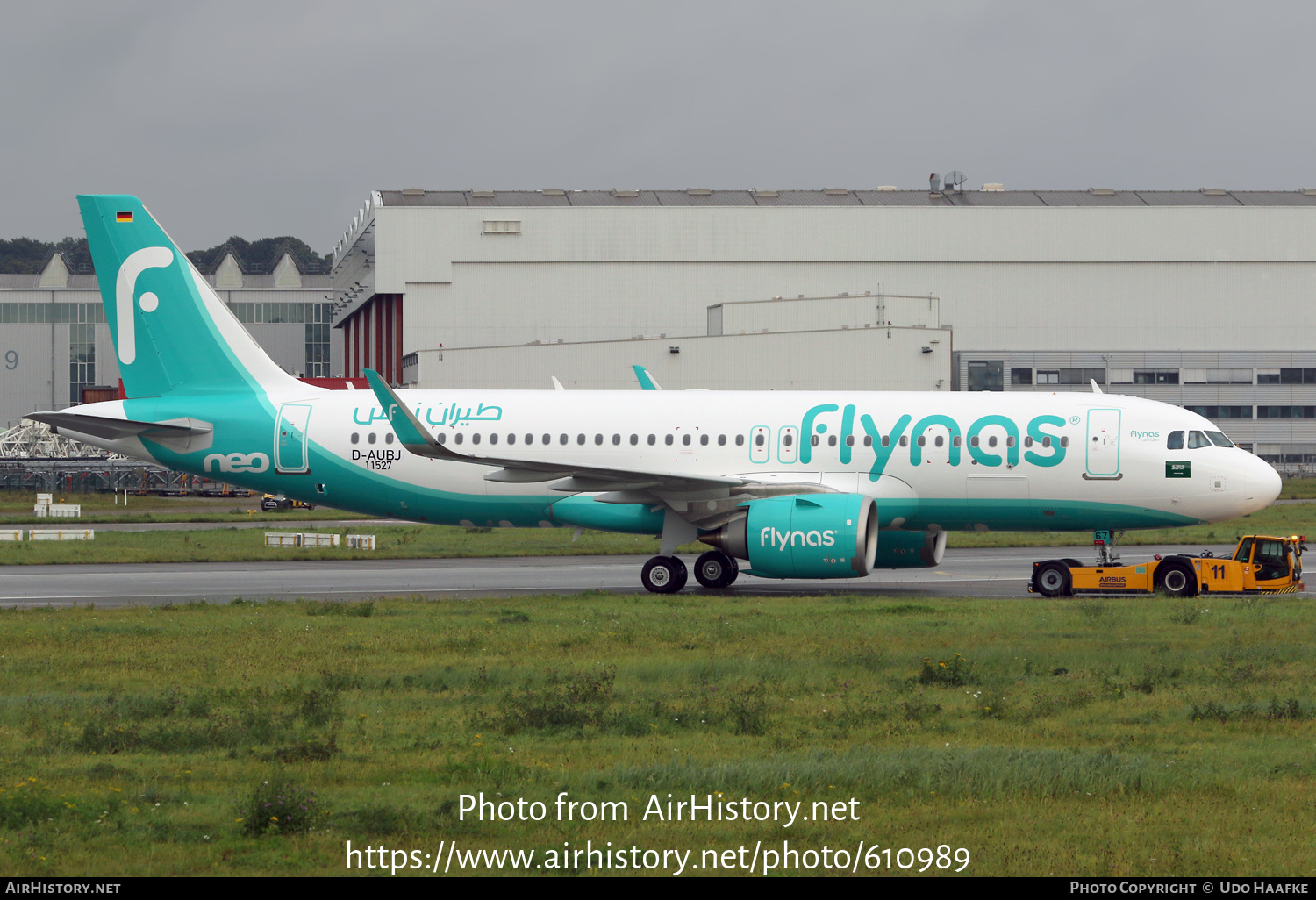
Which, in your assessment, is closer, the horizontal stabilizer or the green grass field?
the green grass field

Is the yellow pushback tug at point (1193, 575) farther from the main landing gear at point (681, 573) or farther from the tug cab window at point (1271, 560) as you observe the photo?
the main landing gear at point (681, 573)

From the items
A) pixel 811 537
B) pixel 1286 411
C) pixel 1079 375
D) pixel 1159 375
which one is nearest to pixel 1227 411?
pixel 1286 411

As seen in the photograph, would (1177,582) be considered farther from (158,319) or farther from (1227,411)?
(1227,411)

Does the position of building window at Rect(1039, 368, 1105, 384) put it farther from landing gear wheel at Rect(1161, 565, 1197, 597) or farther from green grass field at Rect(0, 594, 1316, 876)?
green grass field at Rect(0, 594, 1316, 876)

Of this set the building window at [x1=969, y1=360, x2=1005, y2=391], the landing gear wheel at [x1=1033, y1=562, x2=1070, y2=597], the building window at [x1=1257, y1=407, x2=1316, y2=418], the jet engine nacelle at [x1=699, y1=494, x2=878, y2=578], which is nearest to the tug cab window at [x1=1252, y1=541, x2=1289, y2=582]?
the landing gear wheel at [x1=1033, y1=562, x2=1070, y2=597]

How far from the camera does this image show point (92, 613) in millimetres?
22344

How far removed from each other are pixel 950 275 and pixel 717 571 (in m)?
62.2

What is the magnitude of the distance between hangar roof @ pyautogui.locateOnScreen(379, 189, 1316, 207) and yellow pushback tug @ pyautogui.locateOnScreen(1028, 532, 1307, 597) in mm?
62157

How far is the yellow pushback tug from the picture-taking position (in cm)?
2459

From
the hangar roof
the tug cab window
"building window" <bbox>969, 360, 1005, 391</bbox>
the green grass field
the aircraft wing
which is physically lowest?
the green grass field

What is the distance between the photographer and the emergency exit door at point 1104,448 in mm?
26453

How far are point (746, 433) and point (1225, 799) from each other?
18.0m
